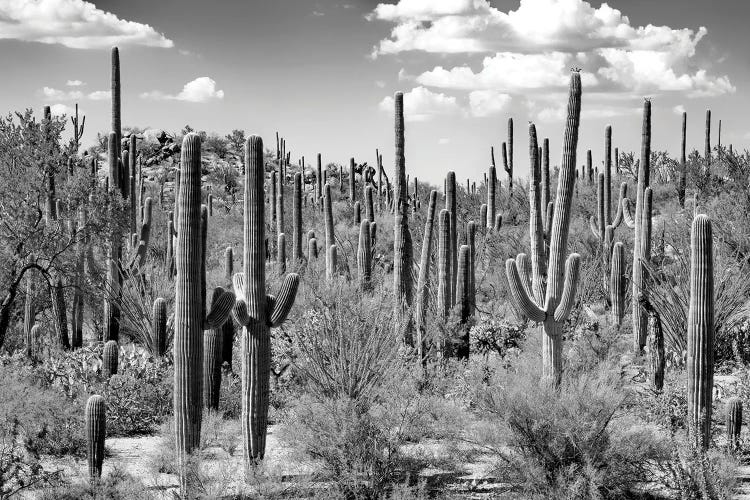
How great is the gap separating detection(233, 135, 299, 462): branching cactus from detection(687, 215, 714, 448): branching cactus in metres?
5.33

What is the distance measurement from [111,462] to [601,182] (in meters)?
19.3

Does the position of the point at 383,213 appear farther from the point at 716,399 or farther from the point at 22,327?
the point at 716,399

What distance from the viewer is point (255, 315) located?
10.8m

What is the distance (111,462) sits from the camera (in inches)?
476

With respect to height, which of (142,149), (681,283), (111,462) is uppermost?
(142,149)

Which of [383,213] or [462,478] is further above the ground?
[383,213]

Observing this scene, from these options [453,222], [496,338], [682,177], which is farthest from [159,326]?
[682,177]

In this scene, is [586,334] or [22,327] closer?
[586,334]

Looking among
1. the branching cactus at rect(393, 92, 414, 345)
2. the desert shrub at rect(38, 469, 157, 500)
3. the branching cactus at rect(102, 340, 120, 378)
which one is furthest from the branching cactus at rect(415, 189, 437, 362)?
the desert shrub at rect(38, 469, 157, 500)

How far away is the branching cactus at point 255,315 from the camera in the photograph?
10812 mm

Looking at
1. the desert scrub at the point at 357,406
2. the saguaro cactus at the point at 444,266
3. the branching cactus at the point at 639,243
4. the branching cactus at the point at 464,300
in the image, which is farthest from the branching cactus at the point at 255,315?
the branching cactus at the point at 639,243

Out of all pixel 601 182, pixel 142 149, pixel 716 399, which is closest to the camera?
pixel 716 399

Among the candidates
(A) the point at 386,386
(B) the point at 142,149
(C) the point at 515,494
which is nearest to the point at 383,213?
(A) the point at 386,386

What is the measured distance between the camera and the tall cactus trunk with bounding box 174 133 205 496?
1041 cm
